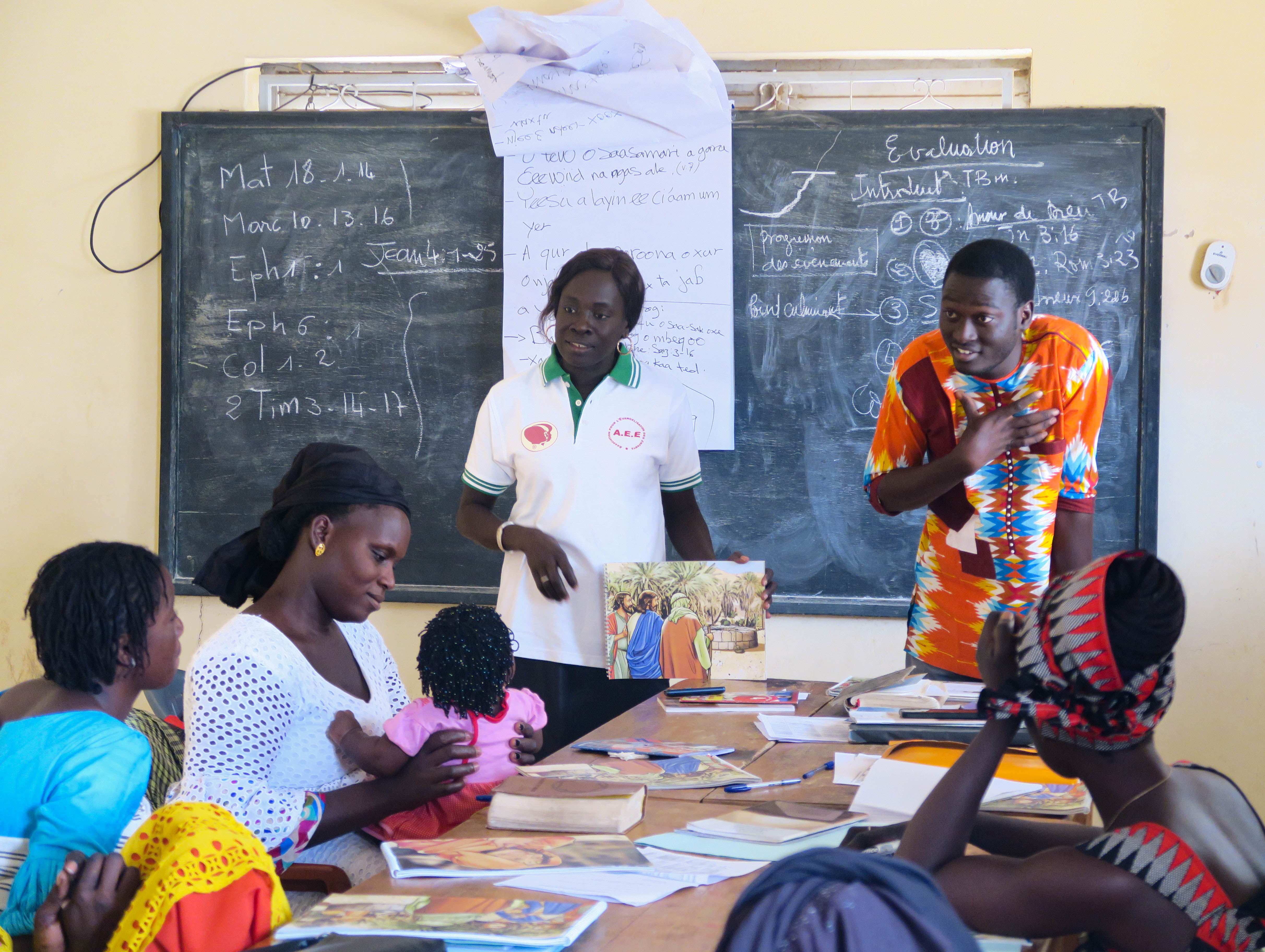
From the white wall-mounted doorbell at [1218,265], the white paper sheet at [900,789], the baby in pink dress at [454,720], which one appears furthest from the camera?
the white wall-mounted doorbell at [1218,265]

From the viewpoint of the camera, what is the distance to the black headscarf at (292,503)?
1875 millimetres

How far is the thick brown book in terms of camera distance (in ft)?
4.79

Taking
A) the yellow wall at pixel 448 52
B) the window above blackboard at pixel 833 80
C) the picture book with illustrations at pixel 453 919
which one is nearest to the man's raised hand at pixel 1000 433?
the picture book with illustrations at pixel 453 919

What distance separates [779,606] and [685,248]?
1244 millimetres

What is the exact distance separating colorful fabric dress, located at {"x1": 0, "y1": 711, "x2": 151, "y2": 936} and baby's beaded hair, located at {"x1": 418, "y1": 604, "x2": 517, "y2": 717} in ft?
1.62

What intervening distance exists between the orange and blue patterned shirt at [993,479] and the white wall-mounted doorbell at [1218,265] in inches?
56.2

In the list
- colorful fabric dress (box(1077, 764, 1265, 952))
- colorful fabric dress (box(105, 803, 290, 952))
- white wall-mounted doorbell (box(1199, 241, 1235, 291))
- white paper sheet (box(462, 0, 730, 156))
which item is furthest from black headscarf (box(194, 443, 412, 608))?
white wall-mounted doorbell (box(1199, 241, 1235, 291))

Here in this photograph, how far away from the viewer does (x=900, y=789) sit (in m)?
1.60

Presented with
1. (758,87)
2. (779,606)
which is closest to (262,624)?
(779,606)

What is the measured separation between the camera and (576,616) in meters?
2.58

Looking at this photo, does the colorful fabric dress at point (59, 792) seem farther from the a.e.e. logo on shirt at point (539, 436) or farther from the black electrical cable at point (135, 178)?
the black electrical cable at point (135, 178)

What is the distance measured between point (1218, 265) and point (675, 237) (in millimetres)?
1722

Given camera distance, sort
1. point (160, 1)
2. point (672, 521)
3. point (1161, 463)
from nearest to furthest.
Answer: point (672, 521)
point (1161, 463)
point (160, 1)

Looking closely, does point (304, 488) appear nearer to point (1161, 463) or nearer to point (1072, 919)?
point (1072, 919)
